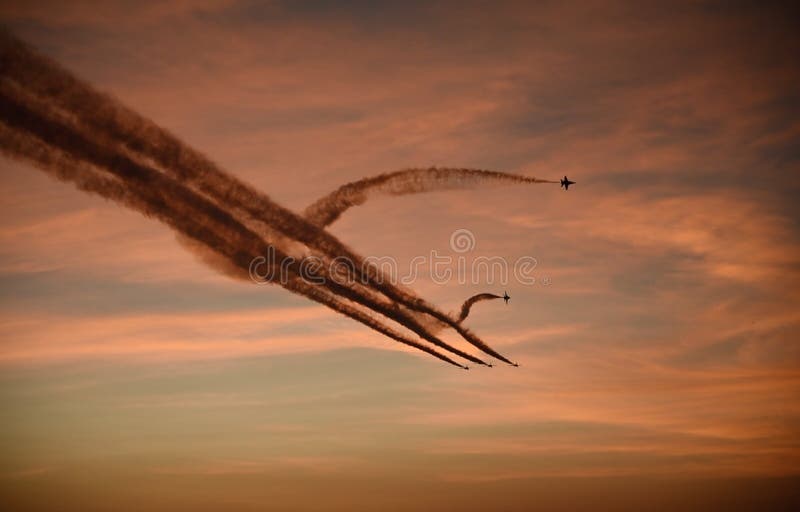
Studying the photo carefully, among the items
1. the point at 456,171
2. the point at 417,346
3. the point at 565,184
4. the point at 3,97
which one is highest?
the point at 565,184

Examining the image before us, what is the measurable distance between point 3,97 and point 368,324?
1037 inches

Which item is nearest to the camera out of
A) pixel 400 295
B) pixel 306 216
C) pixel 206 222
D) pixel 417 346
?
pixel 206 222

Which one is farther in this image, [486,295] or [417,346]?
[486,295]

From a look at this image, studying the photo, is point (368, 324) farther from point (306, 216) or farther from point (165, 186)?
point (165, 186)

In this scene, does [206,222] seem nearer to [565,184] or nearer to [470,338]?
[470,338]

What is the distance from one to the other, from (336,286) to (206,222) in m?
10.0

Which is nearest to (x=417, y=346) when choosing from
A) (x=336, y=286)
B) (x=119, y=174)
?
(x=336, y=286)

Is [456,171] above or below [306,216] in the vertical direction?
above

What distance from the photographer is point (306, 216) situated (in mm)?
42656

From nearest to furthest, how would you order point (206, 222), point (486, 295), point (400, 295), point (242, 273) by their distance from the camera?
1. point (206, 222)
2. point (242, 273)
3. point (400, 295)
4. point (486, 295)

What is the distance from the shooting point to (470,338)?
53781 millimetres

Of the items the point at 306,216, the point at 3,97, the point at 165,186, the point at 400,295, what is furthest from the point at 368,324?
the point at 3,97

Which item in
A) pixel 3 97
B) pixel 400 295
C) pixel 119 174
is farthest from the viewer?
pixel 400 295

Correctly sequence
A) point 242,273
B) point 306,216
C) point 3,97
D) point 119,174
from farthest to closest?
point 306,216 → point 242,273 → point 119,174 → point 3,97
